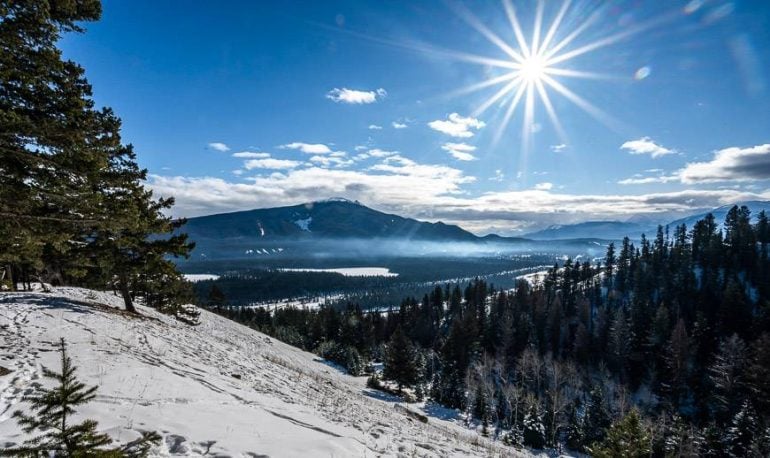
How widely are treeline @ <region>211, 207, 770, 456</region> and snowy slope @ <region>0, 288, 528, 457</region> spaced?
18.4 metres

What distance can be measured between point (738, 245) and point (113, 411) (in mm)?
136490

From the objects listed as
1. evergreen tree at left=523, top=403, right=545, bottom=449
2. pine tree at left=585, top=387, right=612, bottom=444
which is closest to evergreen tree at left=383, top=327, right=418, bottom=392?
evergreen tree at left=523, top=403, right=545, bottom=449

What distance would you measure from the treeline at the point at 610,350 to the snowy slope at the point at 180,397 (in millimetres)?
18376

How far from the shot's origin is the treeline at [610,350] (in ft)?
169

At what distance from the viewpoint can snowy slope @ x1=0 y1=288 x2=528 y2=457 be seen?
7.99 m

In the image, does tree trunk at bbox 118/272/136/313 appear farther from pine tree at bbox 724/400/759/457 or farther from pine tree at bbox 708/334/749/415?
pine tree at bbox 708/334/749/415

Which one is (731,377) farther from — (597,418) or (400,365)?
(400,365)

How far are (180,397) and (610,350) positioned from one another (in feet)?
292

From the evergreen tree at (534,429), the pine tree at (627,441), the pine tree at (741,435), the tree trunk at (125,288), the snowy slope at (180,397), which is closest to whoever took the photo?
the snowy slope at (180,397)

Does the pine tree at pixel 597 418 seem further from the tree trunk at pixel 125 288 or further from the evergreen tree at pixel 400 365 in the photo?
the tree trunk at pixel 125 288

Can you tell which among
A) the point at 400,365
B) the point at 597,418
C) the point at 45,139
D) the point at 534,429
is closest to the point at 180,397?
the point at 45,139

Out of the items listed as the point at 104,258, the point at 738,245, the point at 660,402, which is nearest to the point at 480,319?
the point at 660,402

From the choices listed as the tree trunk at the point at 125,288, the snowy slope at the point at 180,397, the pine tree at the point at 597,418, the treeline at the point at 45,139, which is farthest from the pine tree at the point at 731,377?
the treeline at the point at 45,139

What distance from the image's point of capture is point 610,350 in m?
78.9
